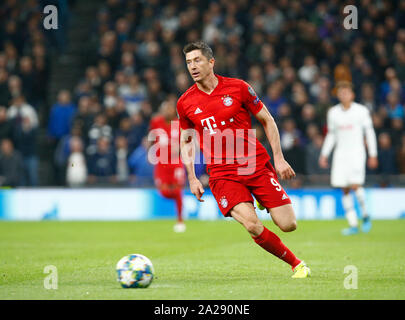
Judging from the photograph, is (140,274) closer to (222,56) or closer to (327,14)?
(222,56)

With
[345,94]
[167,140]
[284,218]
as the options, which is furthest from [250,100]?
[167,140]

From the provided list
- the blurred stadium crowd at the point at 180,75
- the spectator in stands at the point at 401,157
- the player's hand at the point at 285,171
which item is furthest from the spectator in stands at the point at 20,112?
the player's hand at the point at 285,171

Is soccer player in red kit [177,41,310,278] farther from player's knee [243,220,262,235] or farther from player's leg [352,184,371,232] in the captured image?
player's leg [352,184,371,232]

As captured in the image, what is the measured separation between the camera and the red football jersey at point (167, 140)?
590 inches

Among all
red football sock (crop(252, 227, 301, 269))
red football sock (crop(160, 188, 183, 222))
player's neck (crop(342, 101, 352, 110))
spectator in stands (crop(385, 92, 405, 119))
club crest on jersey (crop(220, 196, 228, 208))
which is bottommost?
red football sock (crop(252, 227, 301, 269))

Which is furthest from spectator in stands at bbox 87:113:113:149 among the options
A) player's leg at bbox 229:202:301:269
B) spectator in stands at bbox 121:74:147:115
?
player's leg at bbox 229:202:301:269

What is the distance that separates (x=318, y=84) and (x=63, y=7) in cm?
924

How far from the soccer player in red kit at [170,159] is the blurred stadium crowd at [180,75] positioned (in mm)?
2188

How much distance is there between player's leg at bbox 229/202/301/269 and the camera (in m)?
7.88

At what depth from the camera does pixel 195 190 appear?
26.3ft

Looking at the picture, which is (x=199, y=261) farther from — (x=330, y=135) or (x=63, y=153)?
(x=63, y=153)

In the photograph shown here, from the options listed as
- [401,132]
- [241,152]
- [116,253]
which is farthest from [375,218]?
[241,152]

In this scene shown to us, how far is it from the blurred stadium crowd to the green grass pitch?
98.0 inches

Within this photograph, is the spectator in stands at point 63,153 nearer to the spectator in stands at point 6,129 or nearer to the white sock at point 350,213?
the spectator in stands at point 6,129
